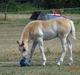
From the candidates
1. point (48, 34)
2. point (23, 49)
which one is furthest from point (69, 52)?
point (23, 49)

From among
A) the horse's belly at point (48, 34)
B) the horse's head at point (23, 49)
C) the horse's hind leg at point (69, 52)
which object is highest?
the horse's belly at point (48, 34)

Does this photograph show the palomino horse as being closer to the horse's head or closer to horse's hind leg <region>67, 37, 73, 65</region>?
horse's hind leg <region>67, 37, 73, 65</region>

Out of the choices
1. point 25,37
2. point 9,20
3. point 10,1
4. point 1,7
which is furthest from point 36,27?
point 10,1

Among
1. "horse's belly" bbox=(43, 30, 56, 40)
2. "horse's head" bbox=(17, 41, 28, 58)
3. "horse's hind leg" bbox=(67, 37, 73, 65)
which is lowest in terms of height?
"horse's hind leg" bbox=(67, 37, 73, 65)

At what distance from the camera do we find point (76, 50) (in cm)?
1633

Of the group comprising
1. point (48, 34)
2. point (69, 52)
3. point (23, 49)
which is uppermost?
point (48, 34)

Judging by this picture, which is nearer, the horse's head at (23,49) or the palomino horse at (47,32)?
the horse's head at (23,49)

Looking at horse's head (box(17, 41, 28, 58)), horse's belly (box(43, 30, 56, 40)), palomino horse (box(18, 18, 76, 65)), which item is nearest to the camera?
horse's head (box(17, 41, 28, 58))

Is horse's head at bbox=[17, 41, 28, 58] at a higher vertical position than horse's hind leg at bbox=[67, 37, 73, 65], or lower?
higher

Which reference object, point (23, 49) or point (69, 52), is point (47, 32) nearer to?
point (69, 52)

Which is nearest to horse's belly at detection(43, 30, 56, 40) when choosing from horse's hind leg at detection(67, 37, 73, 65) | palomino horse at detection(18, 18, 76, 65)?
palomino horse at detection(18, 18, 76, 65)

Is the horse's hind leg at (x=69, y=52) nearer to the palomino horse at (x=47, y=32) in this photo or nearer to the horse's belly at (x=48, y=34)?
the palomino horse at (x=47, y=32)

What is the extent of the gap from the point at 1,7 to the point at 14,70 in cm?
3308

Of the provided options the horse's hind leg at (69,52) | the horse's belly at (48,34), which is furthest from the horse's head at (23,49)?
the horse's hind leg at (69,52)
